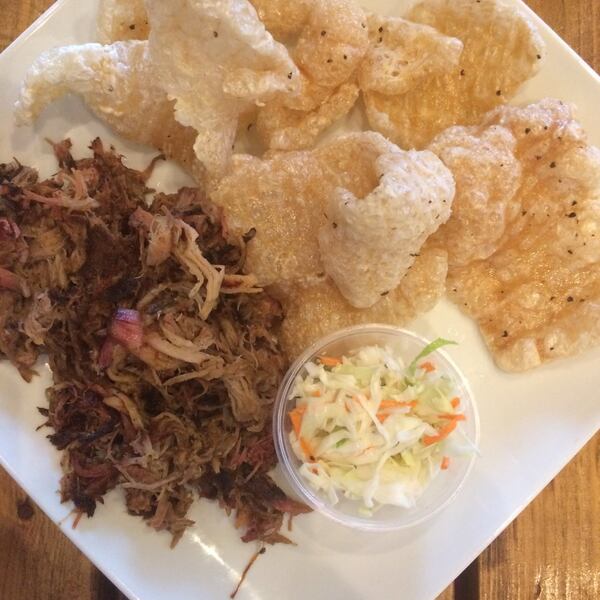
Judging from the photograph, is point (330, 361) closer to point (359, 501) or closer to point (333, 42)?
point (359, 501)

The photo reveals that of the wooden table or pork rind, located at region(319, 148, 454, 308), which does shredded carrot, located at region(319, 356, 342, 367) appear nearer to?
pork rind, located at region(319, 148, 454, 308)

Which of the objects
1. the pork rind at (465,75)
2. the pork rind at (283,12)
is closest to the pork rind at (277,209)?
the pork rind at (465,75)

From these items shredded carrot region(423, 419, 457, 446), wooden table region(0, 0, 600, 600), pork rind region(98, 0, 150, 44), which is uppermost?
pork rind region(98, 0, 150, 44)

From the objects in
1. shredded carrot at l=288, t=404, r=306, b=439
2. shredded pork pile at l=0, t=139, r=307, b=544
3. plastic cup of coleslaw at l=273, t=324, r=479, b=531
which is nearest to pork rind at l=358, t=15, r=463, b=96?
shredded pork pile at l=0, t=139, r=307, b=544

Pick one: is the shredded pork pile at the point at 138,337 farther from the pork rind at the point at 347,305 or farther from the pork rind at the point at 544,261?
the pork rind at the point at 544,261

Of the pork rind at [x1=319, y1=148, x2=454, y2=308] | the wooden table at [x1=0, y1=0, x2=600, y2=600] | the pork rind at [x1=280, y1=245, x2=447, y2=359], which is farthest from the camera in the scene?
the wooden table at [x1=0, y1=0, x2=600, y2=600]

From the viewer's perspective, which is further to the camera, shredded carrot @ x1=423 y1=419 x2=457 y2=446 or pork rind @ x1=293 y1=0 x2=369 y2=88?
pork rind @ x1=293 y1=0 x2=369 y2=88
